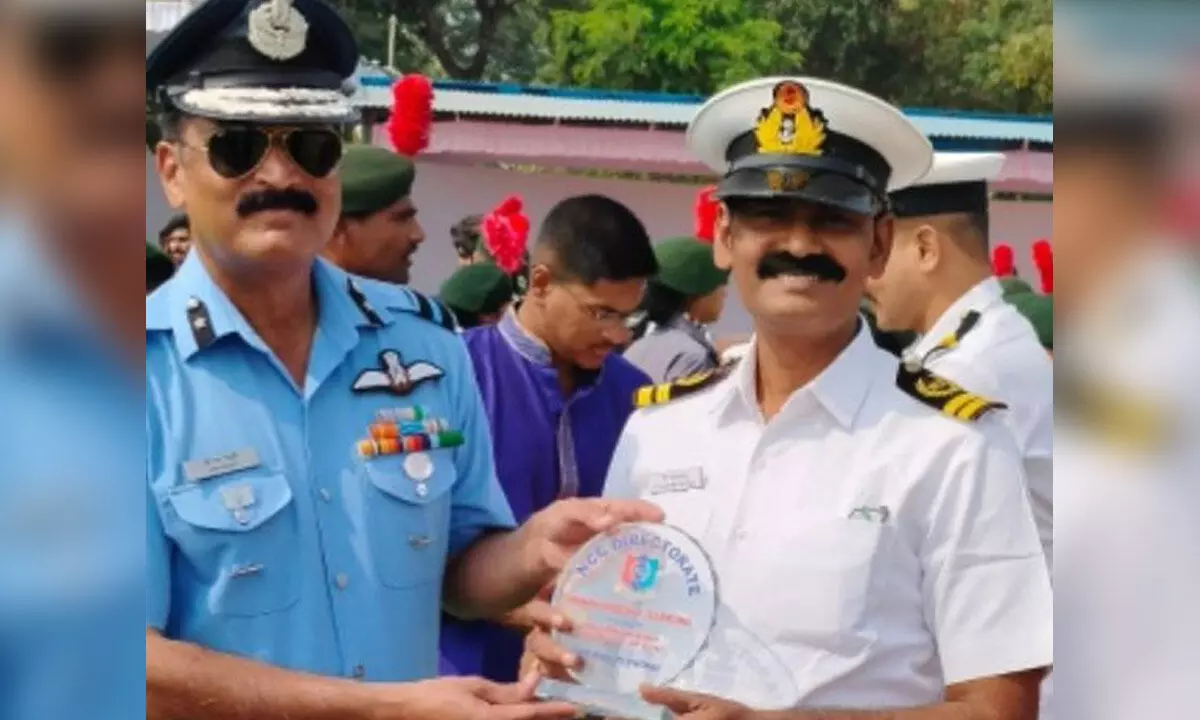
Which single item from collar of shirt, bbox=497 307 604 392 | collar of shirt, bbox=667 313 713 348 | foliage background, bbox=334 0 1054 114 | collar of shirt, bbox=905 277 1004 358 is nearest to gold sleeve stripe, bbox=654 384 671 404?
collar of shirt, bbox=497 307 604 392

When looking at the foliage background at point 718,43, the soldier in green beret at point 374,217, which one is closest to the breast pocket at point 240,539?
the soldier in green beret at point 374,217

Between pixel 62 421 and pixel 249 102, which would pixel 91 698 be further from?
pixel 249 102

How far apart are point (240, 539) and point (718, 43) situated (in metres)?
20.4

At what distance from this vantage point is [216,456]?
1.85 m

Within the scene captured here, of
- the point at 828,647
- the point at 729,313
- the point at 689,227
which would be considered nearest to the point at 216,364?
the point at 828,647

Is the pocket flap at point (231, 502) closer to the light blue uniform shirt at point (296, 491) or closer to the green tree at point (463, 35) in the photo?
the light blue uniform shirt at point (296, 491)

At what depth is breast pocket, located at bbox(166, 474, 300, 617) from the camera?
1.80m

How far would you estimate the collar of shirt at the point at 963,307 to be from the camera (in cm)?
337

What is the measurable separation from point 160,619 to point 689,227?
435 inches

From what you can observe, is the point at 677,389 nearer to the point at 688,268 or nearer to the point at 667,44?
the point at 688,268

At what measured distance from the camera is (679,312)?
5.43m

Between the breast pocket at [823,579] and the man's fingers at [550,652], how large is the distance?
242 mm

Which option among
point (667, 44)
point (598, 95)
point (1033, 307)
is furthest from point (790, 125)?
point (667, 44)

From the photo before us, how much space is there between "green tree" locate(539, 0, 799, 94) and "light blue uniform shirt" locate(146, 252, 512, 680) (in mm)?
19448
